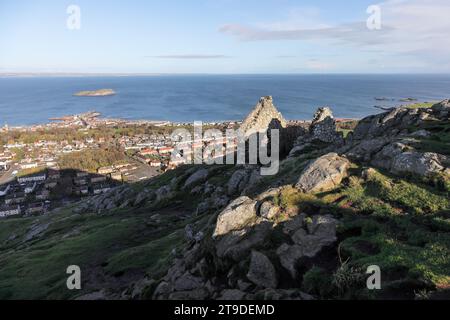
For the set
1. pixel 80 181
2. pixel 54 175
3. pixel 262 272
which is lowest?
pixel 80 181

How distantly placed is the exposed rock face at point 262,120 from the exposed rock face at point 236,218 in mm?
29293

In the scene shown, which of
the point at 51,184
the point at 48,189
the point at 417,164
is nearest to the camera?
the point at 417,164

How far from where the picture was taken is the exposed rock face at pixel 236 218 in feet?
59.0

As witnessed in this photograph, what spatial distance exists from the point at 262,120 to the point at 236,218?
105 feet

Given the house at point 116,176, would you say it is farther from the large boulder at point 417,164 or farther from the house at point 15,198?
the large boulder at point 417,164

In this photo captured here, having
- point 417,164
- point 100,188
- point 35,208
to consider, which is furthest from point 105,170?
point 417,164

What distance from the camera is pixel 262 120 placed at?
48.7 m

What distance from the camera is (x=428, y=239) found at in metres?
13.9

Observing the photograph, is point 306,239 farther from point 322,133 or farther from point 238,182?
point 322,133

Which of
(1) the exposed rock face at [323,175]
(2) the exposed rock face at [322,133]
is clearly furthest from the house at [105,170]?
(1) the exposed rock face at [323,175]

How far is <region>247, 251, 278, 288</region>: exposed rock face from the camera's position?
46.1ft

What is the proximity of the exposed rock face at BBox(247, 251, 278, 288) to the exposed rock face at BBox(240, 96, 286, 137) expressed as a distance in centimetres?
3340

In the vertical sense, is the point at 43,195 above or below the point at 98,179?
below
